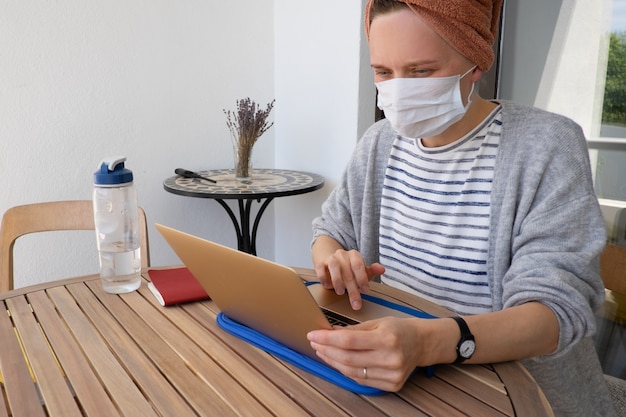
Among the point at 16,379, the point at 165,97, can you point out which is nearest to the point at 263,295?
the point at 16,379

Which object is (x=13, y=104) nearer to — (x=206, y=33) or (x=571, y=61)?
(x=206, y=33)

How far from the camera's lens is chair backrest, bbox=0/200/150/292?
1.44 m

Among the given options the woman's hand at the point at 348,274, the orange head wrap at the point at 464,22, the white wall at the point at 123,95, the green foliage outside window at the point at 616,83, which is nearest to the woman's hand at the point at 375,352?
the woman's hand at the point at 348,274

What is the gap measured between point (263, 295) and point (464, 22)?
0.62 meters

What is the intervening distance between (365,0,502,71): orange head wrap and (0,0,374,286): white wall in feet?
3.32

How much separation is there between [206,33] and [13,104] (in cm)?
81

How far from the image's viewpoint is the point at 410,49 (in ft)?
3.27

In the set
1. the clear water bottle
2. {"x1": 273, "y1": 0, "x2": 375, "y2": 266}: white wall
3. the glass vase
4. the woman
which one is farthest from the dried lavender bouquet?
the clear water bottle

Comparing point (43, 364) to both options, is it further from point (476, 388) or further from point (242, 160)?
point (242, 160)

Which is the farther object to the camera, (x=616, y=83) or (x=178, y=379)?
(x=616, y=83)

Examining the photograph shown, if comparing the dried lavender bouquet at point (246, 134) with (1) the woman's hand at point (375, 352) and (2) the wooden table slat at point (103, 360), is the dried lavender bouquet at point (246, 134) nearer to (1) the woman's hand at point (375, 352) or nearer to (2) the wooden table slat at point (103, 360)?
(2) the wooden table slat at point (103, 360)

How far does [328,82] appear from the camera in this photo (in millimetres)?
2195

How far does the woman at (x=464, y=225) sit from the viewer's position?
766mm

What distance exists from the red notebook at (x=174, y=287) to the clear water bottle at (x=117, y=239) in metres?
0.05
